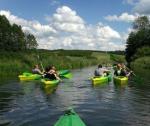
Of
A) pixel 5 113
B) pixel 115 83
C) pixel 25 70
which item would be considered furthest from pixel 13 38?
pixel 5 113

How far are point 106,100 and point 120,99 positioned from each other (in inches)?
36.1

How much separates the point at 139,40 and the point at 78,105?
6806 centimetres

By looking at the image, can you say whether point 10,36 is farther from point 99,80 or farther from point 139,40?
point 99,80

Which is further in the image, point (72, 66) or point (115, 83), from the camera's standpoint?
point (72, 66)

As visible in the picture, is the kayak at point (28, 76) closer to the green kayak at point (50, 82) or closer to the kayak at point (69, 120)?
the green kayak at point (50, 82)

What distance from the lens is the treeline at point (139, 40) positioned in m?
76.6

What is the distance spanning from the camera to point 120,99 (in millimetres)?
19500

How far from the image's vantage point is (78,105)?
1731 cm

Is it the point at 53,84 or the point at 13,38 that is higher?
the point at 13,38

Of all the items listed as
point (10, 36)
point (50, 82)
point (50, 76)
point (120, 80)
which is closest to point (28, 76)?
point (50, 76)

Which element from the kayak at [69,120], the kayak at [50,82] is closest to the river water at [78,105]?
the kayak at [50,82]

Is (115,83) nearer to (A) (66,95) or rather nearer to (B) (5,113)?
(A) (66,95)

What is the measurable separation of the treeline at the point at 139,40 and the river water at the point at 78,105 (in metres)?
52.3

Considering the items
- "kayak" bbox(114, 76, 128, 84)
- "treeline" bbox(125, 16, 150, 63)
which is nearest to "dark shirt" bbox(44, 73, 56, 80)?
"kayak" bbox(114, 76, 128, 84)
